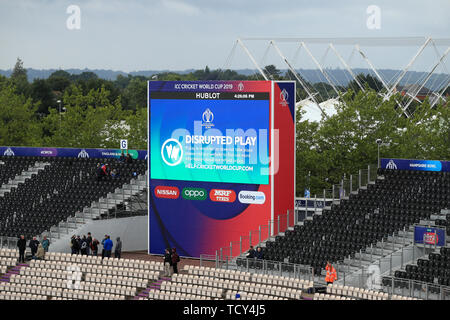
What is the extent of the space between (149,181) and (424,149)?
53.4 ft

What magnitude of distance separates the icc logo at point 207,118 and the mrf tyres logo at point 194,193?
2.69 m

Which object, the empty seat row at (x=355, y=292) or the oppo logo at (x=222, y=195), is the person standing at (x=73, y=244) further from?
the empty seat row at (x=355, y=292)

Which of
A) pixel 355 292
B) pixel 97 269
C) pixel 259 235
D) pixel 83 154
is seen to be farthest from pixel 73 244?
pixel 355 292

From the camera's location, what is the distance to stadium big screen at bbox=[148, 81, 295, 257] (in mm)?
31703

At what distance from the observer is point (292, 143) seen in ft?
106

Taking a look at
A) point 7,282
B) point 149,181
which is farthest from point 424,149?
point 7,282

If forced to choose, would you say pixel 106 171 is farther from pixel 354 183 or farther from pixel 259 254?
pixel 354 183

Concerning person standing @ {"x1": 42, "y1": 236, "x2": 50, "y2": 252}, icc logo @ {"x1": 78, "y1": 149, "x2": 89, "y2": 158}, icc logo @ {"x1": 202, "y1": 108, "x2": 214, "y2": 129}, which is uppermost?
icc logo @ {"x1": 202, "y1": 108, "x2": 214, "y2": 129}

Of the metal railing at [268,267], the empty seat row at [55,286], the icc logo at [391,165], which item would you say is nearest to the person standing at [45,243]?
the empty seat row at [55,286]

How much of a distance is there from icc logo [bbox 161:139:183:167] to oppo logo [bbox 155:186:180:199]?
1.04m

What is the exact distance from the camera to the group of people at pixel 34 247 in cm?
3225

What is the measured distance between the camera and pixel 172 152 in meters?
33.7

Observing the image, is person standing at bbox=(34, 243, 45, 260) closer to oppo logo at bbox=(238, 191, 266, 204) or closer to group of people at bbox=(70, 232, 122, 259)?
group of people at bbox=(70, 232, 122, 259)

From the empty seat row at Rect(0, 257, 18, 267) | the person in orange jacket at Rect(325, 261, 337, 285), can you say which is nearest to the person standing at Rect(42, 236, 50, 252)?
the empty seat row at Rect(0, 257, 18, 267)
